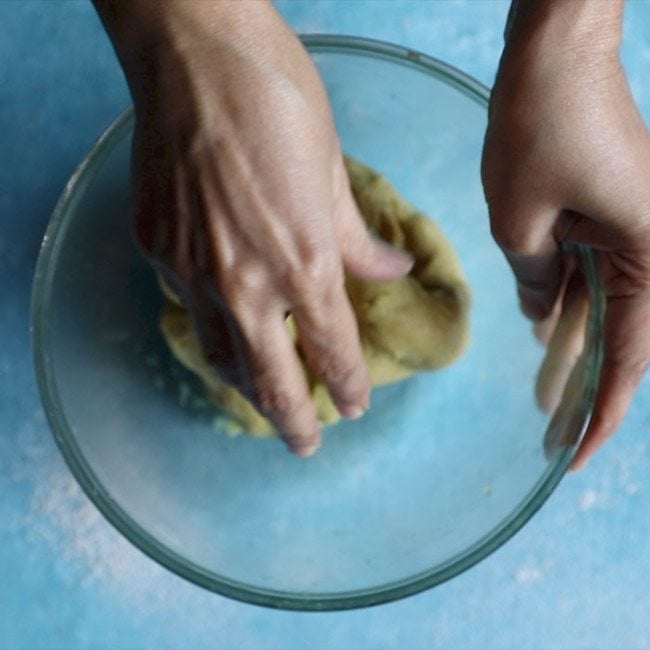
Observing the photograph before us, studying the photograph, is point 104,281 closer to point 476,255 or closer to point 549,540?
point 476,255

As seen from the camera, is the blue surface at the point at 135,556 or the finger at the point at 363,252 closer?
the finger at the point at 363,252

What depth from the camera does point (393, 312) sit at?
795 millimetres

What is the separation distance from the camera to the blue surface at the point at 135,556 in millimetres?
839

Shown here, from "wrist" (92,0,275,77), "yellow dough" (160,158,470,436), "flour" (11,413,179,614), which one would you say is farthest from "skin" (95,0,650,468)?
"flour" (11,413,179,614)

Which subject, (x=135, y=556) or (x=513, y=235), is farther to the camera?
(x=135, y=556)

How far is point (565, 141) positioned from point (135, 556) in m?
0.52

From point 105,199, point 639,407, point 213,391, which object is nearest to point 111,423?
point 213,391

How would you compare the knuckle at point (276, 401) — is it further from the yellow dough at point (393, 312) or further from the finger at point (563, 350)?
the finger at point (563, 350)

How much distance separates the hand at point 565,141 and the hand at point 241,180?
0.39 ft

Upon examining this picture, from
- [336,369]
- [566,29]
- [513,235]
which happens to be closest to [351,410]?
[336,369]

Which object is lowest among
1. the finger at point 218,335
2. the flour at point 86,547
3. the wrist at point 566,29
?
the flour at point 86,547

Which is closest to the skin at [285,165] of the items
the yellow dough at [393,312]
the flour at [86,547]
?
the yellow dough at [393,312]

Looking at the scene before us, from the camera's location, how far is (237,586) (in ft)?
2.42

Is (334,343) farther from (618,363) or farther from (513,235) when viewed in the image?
A: (618,363)
